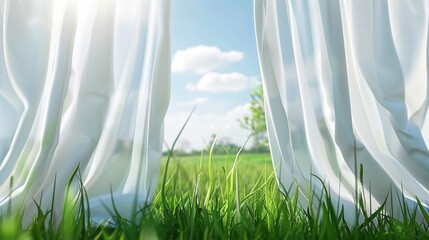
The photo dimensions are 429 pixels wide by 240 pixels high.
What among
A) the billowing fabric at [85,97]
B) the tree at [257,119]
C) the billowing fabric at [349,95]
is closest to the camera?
the billowing fabric at [85,97]

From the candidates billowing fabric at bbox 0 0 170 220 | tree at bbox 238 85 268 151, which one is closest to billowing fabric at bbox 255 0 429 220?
billowing fabric at bbox 0 0 170 220

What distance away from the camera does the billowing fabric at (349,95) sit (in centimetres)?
117

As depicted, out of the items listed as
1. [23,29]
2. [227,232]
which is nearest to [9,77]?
[23,29]

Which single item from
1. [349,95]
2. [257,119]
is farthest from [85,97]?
[257,119]

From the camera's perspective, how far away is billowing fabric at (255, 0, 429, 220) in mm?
1168

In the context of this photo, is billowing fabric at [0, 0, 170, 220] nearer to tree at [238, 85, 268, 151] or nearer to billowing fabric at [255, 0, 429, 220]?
billowing fabric at [255, 0, 429, 220]

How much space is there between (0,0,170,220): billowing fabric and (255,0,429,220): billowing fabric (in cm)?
32

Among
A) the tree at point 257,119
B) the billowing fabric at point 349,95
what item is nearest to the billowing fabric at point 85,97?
the billowing fabric at point 349,95

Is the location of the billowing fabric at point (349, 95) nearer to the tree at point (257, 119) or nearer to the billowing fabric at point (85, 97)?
the billowing fabric at point (85, 97)

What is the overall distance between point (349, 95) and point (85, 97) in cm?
63

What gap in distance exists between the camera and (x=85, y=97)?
1.06 m

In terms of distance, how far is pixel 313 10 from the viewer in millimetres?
1240

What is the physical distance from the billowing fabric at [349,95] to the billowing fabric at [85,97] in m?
0.32

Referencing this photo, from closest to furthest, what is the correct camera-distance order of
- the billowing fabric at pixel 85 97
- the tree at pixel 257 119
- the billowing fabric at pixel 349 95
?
1. the billowing fabric at pixel 85 97
2. the billowing fabric at pixel 349 95
3. the tree at pixel 257 119
